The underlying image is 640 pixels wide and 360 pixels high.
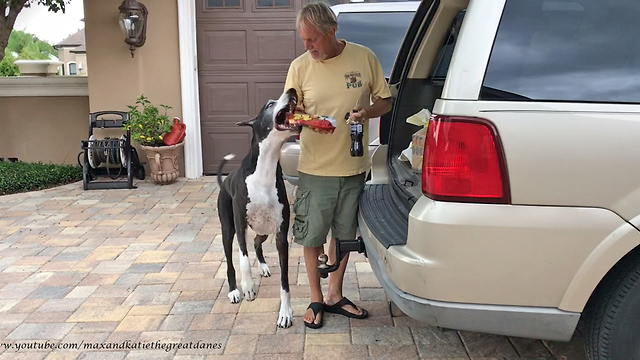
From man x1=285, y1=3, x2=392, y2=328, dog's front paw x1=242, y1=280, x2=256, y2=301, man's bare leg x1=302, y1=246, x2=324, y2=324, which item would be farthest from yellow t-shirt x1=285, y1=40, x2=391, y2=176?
dog's front paw x1=242, y1=280, x2=256, y2=301

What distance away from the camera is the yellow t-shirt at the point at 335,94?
2973 mm

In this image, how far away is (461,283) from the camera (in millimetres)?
2098

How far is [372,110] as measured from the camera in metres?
2.98

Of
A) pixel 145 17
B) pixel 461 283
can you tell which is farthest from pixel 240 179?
pixel 145 17

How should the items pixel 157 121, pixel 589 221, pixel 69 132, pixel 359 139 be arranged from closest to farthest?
pixel 589 221 → pixel 359 139 → pixel 157 121 → pixel 69 132

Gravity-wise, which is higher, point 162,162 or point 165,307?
point 162,162

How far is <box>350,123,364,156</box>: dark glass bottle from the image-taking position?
292 centimetres

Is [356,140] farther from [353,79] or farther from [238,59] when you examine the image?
[238,59]

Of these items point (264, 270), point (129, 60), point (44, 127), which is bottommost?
point (264, 270)

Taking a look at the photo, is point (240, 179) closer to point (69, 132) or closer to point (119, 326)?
point (119, 326)

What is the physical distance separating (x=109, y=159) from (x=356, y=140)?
5.42 m

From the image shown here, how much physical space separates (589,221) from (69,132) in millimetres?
8469

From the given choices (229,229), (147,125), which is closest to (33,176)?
(147,125)

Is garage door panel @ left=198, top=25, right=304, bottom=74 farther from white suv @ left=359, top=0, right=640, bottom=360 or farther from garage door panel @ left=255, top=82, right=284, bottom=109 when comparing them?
white suv @ left=359, top=0, right=640, bottom=360
